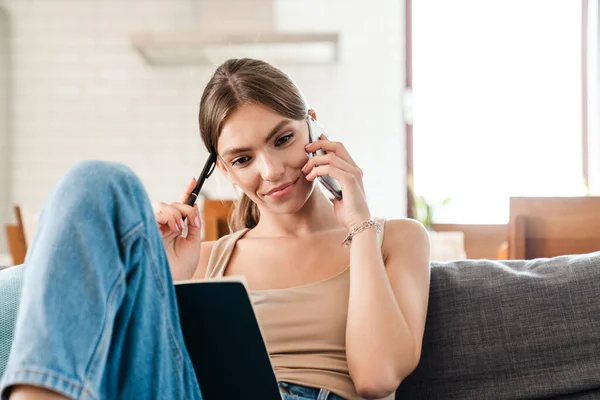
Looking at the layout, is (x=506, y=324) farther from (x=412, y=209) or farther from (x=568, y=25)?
(x=568, y=25)

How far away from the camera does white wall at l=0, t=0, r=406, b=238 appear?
14.6 ft

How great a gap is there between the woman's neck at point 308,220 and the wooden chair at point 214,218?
2.85ft

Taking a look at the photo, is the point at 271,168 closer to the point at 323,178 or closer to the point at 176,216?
the point at 323,178

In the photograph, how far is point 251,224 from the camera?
170 centimetres

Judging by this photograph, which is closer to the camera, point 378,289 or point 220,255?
point 378,289

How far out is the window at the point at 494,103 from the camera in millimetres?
4492

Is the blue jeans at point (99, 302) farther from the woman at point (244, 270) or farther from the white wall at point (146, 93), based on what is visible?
the white wall at point (146, 93)

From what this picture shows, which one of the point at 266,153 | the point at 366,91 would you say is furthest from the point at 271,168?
the point at 366,91

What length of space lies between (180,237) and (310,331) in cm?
35

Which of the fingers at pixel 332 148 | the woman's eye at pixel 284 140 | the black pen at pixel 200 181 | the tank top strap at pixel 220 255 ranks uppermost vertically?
the woman's eye at pixel 284 140

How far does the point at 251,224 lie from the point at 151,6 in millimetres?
3280

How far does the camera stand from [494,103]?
4.50 metres

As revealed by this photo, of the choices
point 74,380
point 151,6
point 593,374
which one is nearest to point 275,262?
point 593,374

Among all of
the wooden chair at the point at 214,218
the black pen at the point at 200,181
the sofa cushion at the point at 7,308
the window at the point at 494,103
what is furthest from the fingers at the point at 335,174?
the window at the point at 494,103
